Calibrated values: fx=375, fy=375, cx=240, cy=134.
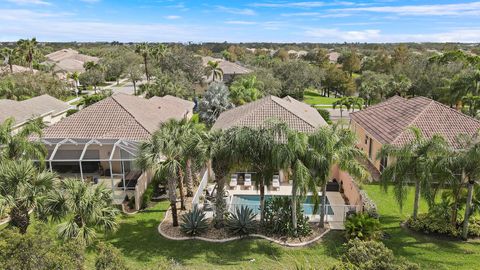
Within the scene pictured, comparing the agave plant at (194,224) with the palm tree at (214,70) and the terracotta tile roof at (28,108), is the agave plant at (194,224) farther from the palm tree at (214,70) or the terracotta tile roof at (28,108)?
the palm tree at (214,70)

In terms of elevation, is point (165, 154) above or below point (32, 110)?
below

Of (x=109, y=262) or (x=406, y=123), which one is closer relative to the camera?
(x=109, y=262)

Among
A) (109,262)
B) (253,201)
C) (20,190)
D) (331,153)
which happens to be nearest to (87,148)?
(253,201)

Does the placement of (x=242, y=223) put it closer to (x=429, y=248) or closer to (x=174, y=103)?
(x=429, y=248)

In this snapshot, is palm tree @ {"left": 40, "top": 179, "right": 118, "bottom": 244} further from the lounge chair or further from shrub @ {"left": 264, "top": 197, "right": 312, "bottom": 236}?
the lounge chair

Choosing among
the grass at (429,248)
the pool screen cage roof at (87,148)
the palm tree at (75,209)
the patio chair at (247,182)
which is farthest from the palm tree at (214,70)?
the palm tree at (75,209)

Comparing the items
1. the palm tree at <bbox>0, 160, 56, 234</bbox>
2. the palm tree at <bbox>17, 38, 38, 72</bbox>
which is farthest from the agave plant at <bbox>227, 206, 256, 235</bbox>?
the palm tree at <bbox>17, 38, 38, 72</bbox>

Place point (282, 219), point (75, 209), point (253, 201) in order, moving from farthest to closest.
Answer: point (253, 201), point (282, 219), point (75, 209)

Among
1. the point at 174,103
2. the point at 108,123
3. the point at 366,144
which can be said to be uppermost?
the point at 174,103
